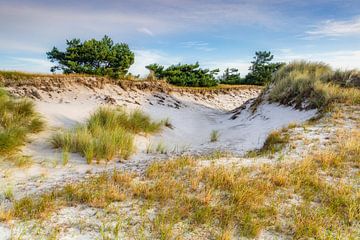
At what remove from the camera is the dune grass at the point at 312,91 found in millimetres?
9766

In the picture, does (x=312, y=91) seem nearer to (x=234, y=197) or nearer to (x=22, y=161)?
(x=234, y=197)

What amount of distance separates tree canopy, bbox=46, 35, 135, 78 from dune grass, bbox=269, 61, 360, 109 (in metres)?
7.66

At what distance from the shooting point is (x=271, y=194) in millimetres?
4016

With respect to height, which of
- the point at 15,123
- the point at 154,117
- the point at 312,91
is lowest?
the point at 154,117

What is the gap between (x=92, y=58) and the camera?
15383 millimetres

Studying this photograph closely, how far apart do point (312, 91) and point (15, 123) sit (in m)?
9.36

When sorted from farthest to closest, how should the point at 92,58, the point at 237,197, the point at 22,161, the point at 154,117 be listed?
the point at 92,58, the point at 154,117, the point at 22,161, the point at 237,197

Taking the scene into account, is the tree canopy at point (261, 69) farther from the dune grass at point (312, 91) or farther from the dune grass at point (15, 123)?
the dune grass at point (15, 123)

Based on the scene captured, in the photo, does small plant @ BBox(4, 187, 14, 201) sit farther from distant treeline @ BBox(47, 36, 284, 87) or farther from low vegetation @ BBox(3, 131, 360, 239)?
distant treeline @ BBox(47, 36, 284, 87)

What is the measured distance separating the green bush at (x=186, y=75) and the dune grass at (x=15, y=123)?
A: 1117 cm

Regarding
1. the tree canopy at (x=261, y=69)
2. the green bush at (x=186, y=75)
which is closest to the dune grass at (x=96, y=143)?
the green bush at (x=186, y=75)

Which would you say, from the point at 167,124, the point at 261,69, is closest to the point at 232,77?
the point at 261,69

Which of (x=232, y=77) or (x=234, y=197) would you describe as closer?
(x=234, y=197)

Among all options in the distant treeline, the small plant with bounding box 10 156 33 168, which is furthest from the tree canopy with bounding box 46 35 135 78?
the small plant with bounding box 10 156 33 168
